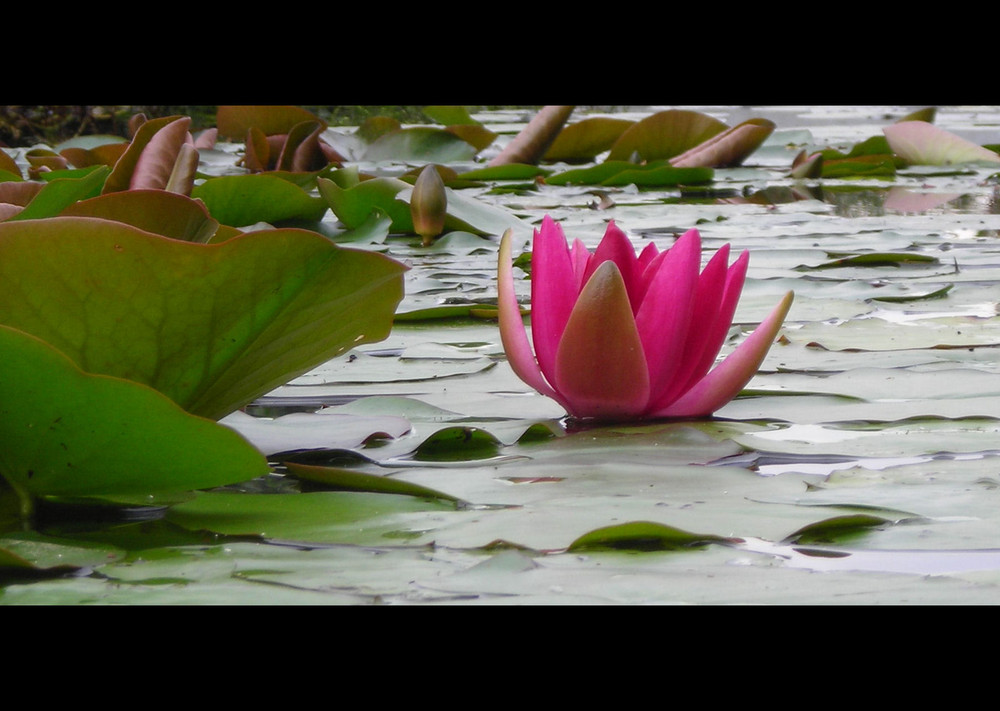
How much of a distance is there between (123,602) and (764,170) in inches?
118

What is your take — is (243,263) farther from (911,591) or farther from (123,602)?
(911,591)

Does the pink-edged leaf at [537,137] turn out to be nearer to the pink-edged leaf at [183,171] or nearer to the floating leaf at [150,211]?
the pink-edged leaf at [183,171]

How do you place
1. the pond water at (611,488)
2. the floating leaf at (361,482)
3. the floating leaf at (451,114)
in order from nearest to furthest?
the pond water at (611,488) → the floating leaf at (361,482) → the floating leaf at (451,114)

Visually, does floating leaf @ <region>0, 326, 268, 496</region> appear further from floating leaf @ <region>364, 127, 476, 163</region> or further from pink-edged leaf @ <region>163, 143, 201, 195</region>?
floating leaf @ <region>364, 127, 476, 163</region>

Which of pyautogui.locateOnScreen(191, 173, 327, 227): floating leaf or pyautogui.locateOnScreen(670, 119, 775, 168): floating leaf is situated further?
pyautogui.locateOnScreen(670, 119, 775, 168): floating leaf

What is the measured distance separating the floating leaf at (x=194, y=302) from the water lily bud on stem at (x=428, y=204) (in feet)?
3.46

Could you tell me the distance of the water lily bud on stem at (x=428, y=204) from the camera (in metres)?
1.72

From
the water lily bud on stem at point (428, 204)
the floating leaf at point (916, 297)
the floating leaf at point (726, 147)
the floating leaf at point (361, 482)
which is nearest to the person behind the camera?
the floating leaf at point (361, 482)

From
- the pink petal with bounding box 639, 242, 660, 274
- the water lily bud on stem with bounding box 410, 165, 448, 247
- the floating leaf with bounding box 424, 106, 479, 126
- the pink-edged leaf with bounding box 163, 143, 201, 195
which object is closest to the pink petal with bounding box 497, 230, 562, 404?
the pink petal with bounding box 639, 242, 660, 274

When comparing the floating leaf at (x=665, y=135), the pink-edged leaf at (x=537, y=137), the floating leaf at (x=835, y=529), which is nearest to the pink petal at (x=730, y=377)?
the floating leaf at (x=835, y=529)

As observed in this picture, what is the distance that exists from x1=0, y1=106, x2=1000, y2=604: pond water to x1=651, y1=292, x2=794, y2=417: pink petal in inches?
0.8

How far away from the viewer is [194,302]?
598mm

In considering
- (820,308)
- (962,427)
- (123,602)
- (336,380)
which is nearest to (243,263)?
(123,602)

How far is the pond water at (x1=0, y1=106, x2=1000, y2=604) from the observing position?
1.64ft
